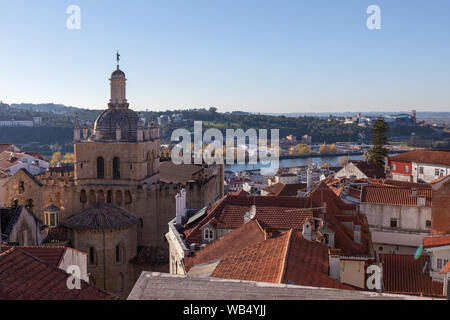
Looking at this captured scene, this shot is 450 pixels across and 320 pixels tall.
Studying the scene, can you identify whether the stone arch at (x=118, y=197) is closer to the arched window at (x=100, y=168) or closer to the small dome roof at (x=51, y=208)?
the arched window at (x=100, y=168)

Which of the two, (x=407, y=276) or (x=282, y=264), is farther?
(x=407, y=276)

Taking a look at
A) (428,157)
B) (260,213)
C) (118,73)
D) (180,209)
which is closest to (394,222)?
(260,213)

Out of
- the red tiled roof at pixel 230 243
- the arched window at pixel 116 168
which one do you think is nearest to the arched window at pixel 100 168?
the arched window at pixel 116 168

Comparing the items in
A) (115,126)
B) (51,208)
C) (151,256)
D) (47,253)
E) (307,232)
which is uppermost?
(115,126)

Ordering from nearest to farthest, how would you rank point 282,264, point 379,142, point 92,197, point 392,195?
point 282,264 < point 392,195 < point 92,197 < point 379,142

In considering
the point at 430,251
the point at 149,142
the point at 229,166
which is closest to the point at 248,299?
the point at 430,251

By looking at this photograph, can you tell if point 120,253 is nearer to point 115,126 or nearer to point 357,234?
point 115,126
